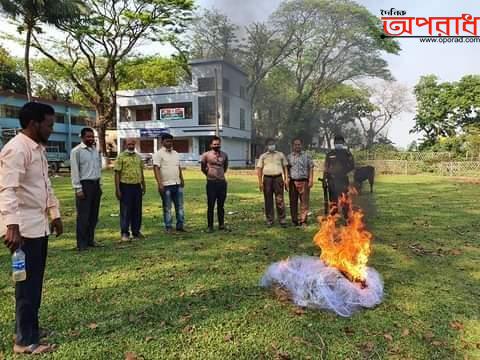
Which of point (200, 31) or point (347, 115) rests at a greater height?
point (200, 31)

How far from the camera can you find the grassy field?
115 inches

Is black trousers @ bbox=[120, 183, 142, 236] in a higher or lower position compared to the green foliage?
lower

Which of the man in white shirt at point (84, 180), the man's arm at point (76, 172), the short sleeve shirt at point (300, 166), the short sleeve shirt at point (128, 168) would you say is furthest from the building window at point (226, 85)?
the man's arm at point (76, 172)

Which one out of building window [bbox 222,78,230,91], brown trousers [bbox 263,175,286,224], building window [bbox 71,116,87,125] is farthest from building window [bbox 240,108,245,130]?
building window [bbox 71,116,87,125]

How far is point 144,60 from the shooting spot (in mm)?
31031

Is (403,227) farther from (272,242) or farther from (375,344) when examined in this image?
(375,344)

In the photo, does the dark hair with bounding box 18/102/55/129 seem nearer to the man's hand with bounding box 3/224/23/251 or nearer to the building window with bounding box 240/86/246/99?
the man's hand with bounding box 3/224/23/251

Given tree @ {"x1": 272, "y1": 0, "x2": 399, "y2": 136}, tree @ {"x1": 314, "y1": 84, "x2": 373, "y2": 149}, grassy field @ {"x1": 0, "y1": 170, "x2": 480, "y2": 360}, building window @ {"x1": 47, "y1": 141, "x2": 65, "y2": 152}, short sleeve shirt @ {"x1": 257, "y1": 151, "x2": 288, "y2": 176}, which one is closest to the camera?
grassy field @ {"x1": 0, "y1": 170, "x2": 480, "y2": 360}

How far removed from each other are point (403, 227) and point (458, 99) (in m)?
30.9

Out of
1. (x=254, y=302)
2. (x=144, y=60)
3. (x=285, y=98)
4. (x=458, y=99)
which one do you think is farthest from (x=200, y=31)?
(x=458, y=99)

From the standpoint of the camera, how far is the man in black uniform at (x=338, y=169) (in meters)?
6.09

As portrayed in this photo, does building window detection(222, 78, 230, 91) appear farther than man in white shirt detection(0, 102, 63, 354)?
Yes

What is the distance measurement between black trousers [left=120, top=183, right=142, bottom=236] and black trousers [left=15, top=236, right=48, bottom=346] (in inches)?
134

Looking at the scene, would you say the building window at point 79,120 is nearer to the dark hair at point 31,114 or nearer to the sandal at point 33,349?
the dark hair at point 31,114
